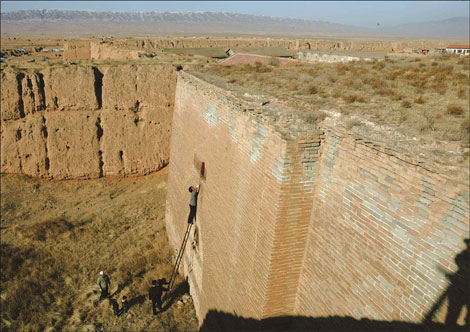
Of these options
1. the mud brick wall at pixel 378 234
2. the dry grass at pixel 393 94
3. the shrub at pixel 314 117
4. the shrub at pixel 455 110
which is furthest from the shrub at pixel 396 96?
the mud brick wall at pixel 378 234

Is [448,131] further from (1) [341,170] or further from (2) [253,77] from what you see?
(2) [253,77]

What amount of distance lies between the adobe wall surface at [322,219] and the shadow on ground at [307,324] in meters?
0.09

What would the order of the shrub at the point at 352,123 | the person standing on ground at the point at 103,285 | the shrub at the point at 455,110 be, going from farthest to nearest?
the person standing on ground at the point at 103,285, the shrub at the point at 455,110, the shrub at the point at 352,123

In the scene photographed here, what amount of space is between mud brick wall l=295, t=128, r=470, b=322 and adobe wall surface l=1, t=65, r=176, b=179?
11686 mm

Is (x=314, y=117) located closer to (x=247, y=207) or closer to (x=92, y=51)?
(x=247, y=207)

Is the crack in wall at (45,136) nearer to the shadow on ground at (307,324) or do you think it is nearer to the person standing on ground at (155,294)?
the person standing on ground at (155,294)

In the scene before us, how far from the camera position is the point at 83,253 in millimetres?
11203

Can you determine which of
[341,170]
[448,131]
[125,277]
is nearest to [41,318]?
[125,277]

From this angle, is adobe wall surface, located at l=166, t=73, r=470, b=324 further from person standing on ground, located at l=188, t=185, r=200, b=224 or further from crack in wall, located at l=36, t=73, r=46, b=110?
crack in wall, located at l=36, t=73, r=46, b=110

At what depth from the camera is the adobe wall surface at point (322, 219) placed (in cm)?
345

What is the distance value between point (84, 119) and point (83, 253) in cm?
661

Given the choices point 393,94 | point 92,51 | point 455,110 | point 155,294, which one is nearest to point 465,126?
point 455,110

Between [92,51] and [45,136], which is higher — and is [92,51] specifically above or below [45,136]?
above

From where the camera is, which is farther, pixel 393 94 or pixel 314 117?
pixel 393 94
